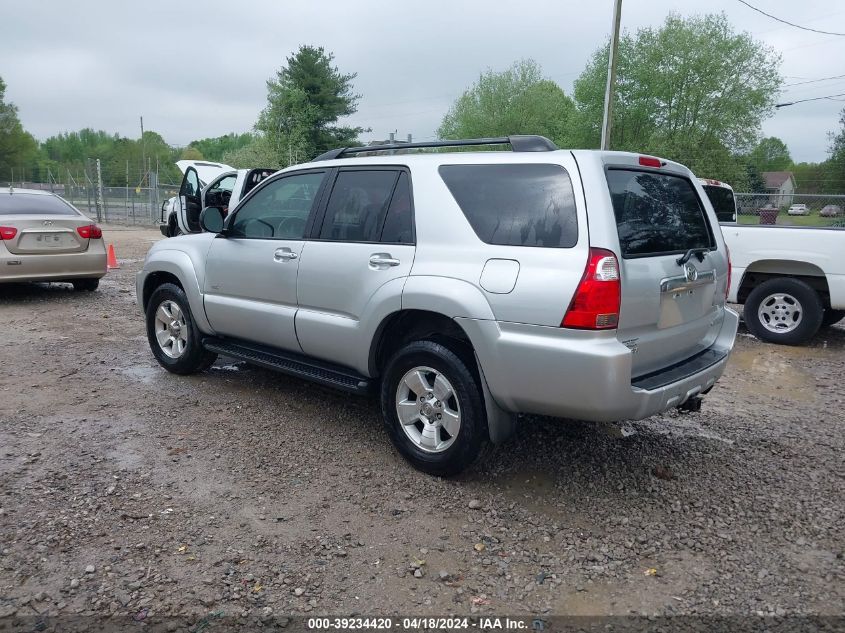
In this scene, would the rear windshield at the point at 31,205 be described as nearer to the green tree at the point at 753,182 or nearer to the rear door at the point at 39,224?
the rear door at the point at 39,224

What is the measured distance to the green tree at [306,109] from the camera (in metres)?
38.2

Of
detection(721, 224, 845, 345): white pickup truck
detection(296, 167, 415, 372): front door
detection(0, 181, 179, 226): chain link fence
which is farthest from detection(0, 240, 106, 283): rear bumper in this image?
detection(0, 181, 179, 226): chain link fence

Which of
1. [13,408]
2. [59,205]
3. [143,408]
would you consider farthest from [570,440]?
[59,205]

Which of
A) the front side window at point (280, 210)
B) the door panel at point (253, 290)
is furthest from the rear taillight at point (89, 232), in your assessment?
the front side window at point (280, 210)

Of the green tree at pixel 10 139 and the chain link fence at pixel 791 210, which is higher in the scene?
the green tree at pixel 10 139

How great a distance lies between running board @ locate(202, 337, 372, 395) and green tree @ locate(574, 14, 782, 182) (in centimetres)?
3739

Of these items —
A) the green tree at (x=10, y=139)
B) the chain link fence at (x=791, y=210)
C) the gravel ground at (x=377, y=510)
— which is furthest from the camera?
the green tree at (x=10, y=139)

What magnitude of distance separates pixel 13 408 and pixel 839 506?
5.52m

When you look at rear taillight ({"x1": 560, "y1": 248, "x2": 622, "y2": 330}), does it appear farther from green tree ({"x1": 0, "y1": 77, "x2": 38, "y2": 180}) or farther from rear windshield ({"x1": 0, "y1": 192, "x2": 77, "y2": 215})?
green tree ({"x1": 0, "y1": 77, "x2": 38, "y2": 180})

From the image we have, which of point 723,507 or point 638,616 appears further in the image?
point 723,507

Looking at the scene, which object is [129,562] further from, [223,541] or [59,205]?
[59,205]

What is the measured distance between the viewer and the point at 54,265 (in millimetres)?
8773

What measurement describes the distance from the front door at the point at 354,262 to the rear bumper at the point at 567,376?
2.22ft

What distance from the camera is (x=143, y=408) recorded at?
4.86 meters
